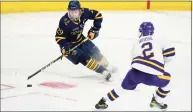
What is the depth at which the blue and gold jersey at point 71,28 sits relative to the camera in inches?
158

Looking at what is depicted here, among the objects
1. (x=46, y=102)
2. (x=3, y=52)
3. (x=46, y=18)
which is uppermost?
(x=46, y=18)

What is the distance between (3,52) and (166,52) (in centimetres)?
265

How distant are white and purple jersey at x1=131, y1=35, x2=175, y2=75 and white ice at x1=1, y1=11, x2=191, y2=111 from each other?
1.18ft

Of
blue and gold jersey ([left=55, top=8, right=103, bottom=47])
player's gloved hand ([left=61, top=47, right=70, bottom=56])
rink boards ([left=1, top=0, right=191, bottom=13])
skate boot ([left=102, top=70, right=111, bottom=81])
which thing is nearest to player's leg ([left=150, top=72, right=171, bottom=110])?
skate boot ([left=102, top=70, right=111, bottom=81])

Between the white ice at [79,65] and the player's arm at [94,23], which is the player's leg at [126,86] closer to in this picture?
the white ice at [79,65]

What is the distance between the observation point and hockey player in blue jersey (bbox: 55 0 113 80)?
3.97 meters

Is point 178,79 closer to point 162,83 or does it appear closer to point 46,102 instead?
point 162,83

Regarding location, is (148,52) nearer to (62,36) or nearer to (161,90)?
(161,90)

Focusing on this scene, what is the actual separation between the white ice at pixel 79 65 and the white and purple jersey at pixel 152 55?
361 mm

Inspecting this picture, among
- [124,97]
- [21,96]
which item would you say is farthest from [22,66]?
[124,97]

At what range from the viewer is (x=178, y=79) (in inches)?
156

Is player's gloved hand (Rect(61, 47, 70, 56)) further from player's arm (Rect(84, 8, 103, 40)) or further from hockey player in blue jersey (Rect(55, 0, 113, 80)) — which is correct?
player's arm (Rect(84, 8, 103, 40))

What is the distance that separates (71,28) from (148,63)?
1.24 meters

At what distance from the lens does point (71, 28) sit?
13.2 ft
